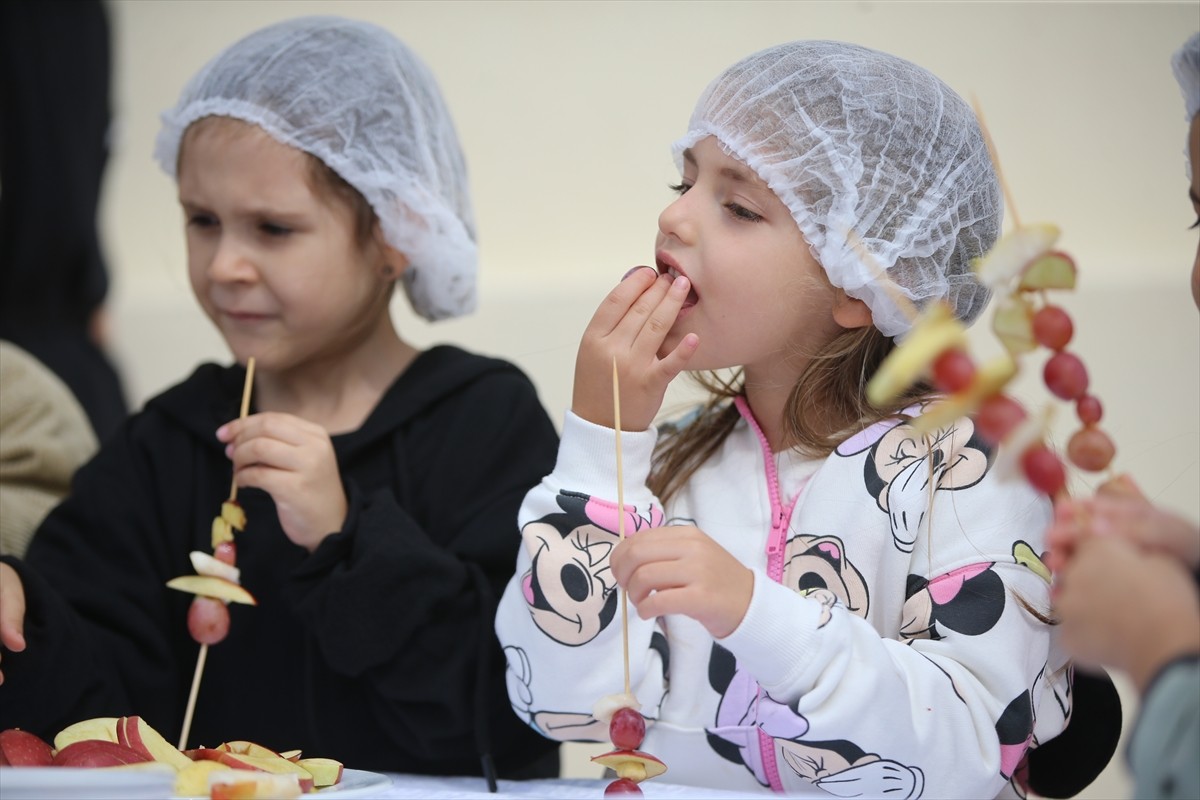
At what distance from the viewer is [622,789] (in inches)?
39.9

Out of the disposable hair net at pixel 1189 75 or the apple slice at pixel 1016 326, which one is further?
the disposable hair net at pixel 1189 75

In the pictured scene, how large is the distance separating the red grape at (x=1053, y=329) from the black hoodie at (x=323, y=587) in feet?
2.40

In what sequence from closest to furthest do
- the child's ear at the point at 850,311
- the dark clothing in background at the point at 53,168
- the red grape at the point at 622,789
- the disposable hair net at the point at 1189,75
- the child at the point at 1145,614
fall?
the child at the point at 1145,614 < the red grape at the point at 622,789 < the disposable hair net at the point at 1189,75 < the child's ear at the point at 850,311 < the dark clothing in background at the point at 53,168

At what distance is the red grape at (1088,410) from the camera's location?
81 centimetres

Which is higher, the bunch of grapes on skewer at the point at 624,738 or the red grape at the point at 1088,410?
the red grape at the point at 1088,410

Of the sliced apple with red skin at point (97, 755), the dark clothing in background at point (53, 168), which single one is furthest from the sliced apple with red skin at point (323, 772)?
the dark clothing in background at point (53, 168)

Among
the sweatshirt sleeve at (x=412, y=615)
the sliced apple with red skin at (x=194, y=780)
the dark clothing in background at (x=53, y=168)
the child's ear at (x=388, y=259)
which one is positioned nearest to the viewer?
the sliced apple with red skin at (x=194, y=780)

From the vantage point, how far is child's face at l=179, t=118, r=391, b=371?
4.83ft

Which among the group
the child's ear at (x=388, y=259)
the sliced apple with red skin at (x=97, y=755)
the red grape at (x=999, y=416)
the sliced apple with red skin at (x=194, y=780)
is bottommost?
the sliced apple with red skin at (x=97, y=755)

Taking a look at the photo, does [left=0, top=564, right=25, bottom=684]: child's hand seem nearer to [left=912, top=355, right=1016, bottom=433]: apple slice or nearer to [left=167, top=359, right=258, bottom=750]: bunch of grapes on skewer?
[left=167, top=359, right=258, bottom=750]: bunch of grapes on skewer

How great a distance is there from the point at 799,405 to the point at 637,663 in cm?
30

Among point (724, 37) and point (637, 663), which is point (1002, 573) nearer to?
point (637, 663)

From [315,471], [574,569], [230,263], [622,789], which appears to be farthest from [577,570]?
[230,263]

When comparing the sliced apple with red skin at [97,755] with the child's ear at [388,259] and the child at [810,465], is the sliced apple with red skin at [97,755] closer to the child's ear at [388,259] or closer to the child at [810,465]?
the child at [810,465]
